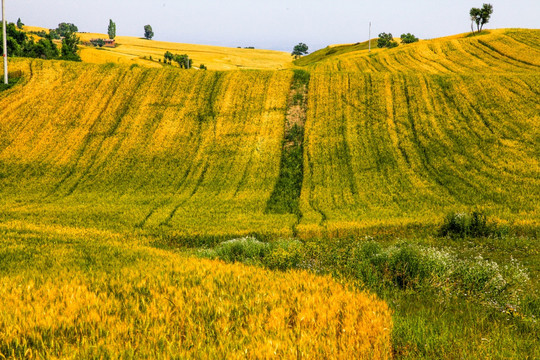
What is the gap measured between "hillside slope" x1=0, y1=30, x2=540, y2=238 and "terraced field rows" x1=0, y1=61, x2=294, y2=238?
199 mm

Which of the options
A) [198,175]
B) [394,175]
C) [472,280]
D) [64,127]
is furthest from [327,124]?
[472,280]

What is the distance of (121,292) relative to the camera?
7.35 metres

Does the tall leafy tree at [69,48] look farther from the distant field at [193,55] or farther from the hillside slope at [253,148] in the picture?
the hillside slope at [253,148]

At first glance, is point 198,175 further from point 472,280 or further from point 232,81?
point 472,280

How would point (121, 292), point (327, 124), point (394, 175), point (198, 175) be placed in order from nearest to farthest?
1. point (121, 292)
2. point (394, 175)
3. point (198, 175)
4. point (327, 124)

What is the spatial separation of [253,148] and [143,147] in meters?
12.1

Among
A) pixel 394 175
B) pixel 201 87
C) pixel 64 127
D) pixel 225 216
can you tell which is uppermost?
pixel 201 87

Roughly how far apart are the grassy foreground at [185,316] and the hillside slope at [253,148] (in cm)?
1477

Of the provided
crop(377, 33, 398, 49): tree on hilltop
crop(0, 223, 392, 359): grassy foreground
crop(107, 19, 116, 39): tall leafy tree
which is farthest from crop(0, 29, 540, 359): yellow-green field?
crop(107, 19, 116, 39): tall leafy tree

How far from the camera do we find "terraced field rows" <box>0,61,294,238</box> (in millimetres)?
28359

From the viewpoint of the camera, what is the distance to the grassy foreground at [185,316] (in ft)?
16.3

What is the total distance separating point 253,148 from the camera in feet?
135

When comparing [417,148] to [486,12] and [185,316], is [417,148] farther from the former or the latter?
[486,12]

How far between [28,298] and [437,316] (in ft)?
25.6
